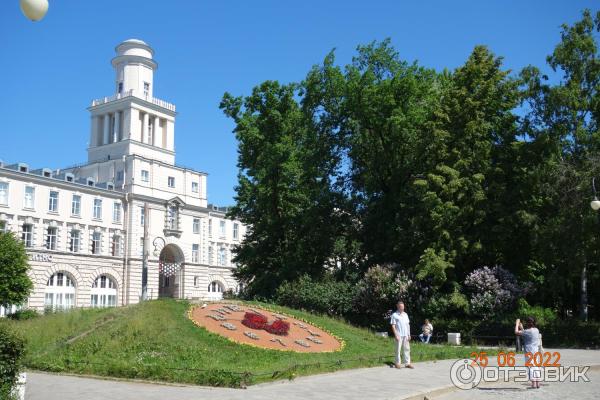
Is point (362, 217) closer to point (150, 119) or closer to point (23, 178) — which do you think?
point (23, 178)

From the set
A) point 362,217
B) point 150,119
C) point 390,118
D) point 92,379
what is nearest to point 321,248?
point 362,217

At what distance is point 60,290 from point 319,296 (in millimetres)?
38693

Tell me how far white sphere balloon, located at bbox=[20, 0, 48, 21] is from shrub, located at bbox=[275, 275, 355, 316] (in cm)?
3012

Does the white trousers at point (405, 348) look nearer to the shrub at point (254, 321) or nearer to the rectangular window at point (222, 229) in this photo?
the shrub at point (254, 321)

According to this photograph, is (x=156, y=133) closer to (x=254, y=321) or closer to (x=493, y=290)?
(x=493, y=290)

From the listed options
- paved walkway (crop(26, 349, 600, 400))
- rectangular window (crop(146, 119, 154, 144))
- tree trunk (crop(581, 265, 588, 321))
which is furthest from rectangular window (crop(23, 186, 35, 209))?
tree trunk (crop(581, 265, 588, 321))

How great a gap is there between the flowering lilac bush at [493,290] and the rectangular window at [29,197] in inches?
1884

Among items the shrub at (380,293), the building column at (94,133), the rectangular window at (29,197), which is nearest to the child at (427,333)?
the shrub at (380,293)

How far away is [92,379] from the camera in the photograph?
16.1 m

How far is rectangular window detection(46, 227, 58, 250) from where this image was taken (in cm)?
6539

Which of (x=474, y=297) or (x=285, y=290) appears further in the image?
(x=285, y=290)

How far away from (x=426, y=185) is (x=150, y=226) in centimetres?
4832

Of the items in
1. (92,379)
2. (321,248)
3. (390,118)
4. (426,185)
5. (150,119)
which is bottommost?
(92,379)

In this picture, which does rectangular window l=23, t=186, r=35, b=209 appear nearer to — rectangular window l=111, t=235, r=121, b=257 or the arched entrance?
rectangular window l=111, t=235, r=121, b=257
